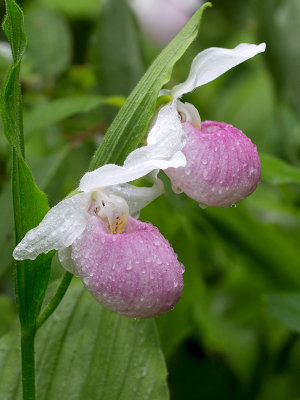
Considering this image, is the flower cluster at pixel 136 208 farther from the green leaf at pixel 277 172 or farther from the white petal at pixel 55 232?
the green leaf at pixel 277 172

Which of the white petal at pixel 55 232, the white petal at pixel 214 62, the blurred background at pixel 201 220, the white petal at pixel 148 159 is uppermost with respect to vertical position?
the white petal at pixel 214 62

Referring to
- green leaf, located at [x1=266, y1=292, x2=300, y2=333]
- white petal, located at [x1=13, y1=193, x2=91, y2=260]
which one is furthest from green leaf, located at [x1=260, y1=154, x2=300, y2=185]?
white petal, located at [x1=13, y1=193, x2=91, y2=260]

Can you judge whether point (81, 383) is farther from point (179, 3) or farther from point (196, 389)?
point (179, 3)

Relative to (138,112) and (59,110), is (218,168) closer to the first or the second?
(138,112)

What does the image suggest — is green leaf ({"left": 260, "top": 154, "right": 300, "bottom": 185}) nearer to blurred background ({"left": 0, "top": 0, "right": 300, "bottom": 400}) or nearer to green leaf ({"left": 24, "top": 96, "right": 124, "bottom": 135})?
blurred background ({"left": 0, "top": 0, "right": 300, "bottom": 400})

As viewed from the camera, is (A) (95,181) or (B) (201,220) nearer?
(A) (95,181)

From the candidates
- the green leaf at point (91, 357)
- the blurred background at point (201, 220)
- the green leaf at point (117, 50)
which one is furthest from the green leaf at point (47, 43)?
the green leaf at point (91, 357)

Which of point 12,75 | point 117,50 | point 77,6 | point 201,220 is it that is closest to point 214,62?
point 12,75
